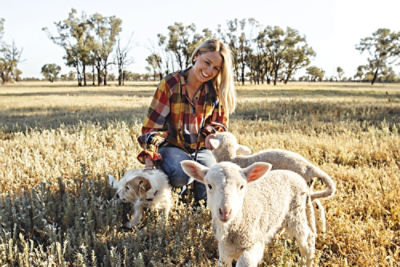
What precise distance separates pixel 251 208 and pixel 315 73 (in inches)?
4413

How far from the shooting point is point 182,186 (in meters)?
4.25

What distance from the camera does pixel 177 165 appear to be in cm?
386

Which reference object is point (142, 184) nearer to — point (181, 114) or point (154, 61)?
A: point (181, 114)

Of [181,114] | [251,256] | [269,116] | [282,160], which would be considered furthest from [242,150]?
[269,116]

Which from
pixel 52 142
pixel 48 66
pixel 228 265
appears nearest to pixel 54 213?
pixel 228 265

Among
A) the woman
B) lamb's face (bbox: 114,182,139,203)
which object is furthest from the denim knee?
lamb's face (bbox: 114,182,139,203)

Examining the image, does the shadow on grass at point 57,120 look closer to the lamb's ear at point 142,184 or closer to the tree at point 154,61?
the lamb's ear at point 142,184

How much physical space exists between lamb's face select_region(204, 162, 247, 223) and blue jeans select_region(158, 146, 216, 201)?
178cm

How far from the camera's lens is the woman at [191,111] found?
387 centimetres

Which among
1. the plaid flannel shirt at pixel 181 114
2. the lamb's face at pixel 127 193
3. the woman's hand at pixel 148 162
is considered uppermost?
the plaid flannel shirt at pixel 181 114

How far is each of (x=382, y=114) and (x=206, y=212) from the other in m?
9.46

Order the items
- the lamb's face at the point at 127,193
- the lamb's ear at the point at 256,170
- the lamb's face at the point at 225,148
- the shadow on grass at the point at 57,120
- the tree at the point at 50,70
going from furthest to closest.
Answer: the tree at the point at 50,70, the shadow on grass at the point at 57,120, the lamb's face at the point at 225,148, the lamb's face at the point at 127,193, the lamb's ear at the point at 256,170

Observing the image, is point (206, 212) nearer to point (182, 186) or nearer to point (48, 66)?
point (182, 186)

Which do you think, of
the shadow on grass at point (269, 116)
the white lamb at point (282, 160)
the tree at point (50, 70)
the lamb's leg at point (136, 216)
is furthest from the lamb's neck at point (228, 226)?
the tree at point (50, 70)
